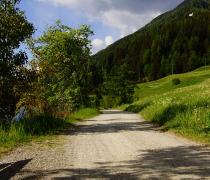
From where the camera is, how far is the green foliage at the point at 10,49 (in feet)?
73.8

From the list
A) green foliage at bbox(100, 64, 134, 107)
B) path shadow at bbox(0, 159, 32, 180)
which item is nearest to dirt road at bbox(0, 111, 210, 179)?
path shadow at bbox(0, 159, 32, 180)

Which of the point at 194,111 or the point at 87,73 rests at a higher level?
the point at 87,73

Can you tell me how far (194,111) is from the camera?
23.7 m

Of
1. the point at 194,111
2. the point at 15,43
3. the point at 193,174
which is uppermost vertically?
the point at 15,43

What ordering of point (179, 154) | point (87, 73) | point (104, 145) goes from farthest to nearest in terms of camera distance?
point (87, 73)
point (104, 145)
point (179, 154)

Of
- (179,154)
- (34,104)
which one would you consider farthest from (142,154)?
(34,104)

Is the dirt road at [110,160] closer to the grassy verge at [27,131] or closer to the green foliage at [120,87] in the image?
the grassy verge at [27,131]

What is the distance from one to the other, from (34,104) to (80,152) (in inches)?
551

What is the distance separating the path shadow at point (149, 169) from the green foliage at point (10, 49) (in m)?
11.3

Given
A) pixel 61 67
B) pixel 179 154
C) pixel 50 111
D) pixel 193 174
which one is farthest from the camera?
pixel 61 67

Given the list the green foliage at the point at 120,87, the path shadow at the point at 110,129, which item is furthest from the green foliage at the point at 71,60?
the green foliage at the point at 120,87

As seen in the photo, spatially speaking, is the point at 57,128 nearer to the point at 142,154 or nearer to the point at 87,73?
the point at 142,154

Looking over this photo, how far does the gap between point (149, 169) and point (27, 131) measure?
10815 mm

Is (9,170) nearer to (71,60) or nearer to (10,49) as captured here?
(10,49)
